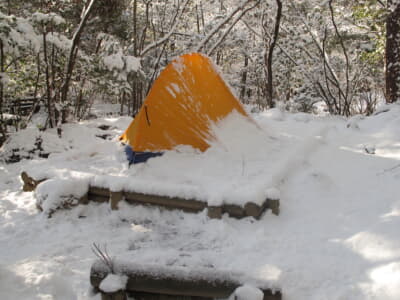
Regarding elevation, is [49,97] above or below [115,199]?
above

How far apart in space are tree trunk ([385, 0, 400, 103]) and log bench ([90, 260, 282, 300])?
7.00 metres

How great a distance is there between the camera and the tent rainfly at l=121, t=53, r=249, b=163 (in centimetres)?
468

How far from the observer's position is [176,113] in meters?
4.80

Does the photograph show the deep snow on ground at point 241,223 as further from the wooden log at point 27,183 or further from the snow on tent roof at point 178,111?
the snow on tent roof at point 178,111

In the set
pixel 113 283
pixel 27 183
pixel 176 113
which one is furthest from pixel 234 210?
pixel 27 183

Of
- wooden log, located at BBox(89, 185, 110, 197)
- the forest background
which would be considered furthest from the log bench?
the forest background

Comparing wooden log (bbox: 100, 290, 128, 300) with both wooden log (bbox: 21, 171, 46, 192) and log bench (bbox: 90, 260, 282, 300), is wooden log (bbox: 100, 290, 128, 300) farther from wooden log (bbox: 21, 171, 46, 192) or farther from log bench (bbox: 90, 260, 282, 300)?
wooden log (bbox: 21, 171, 46, 192)

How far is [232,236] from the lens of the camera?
3.21 metres

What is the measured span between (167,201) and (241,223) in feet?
2.87

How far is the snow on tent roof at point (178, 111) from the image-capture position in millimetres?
4711

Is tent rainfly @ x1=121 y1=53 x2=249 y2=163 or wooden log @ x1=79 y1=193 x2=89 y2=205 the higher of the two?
tent rainfly @ x1=121 y1=53 x2=249 y2=163

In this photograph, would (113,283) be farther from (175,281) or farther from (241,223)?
(241,223)

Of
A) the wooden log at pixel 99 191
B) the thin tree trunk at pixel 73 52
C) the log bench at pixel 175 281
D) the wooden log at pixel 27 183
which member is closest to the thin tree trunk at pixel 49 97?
the thin tree trunk at pixel 73 52

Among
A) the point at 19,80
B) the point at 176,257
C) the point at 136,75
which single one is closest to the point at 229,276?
the point at 176,257
